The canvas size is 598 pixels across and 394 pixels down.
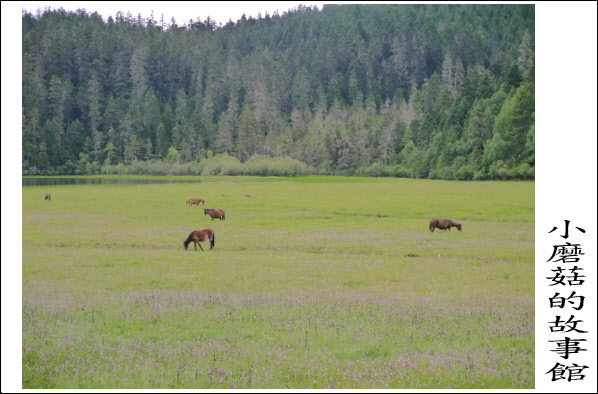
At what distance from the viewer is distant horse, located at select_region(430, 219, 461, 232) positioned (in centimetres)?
1012

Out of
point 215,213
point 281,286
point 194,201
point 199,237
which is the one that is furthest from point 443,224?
point 194,201

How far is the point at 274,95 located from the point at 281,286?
25.7ft

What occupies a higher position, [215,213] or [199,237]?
[215,213]

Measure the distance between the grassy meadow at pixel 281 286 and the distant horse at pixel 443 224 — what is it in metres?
0.13

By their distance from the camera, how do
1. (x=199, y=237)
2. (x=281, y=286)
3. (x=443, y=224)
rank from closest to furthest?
(x=281, y=286) → (x=199, y=237) → (x=443, y=224)

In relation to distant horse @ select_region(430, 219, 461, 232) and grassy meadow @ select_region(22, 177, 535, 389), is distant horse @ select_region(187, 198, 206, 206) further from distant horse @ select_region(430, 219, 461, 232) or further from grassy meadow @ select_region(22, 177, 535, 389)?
distant horse @ select_region(430, 219, 461, 232)

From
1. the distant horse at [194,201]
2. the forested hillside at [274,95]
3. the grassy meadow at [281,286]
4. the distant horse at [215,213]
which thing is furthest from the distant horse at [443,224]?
the distant horse at [194,201]

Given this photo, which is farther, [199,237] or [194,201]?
[194,201]

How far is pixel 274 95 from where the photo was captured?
14.7 meters

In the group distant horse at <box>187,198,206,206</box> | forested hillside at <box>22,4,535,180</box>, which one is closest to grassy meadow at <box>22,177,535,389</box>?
distant horse at <box>187,198,206,206</box>

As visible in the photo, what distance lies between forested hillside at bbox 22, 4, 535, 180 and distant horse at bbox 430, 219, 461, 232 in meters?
1.24

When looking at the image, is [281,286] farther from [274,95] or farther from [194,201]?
[274,95]

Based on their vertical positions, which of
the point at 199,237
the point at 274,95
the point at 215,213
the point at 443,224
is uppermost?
the point at 274,95

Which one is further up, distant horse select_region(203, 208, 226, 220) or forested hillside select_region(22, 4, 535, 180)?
forested hillside select_region(22, 4, 535, 180)
